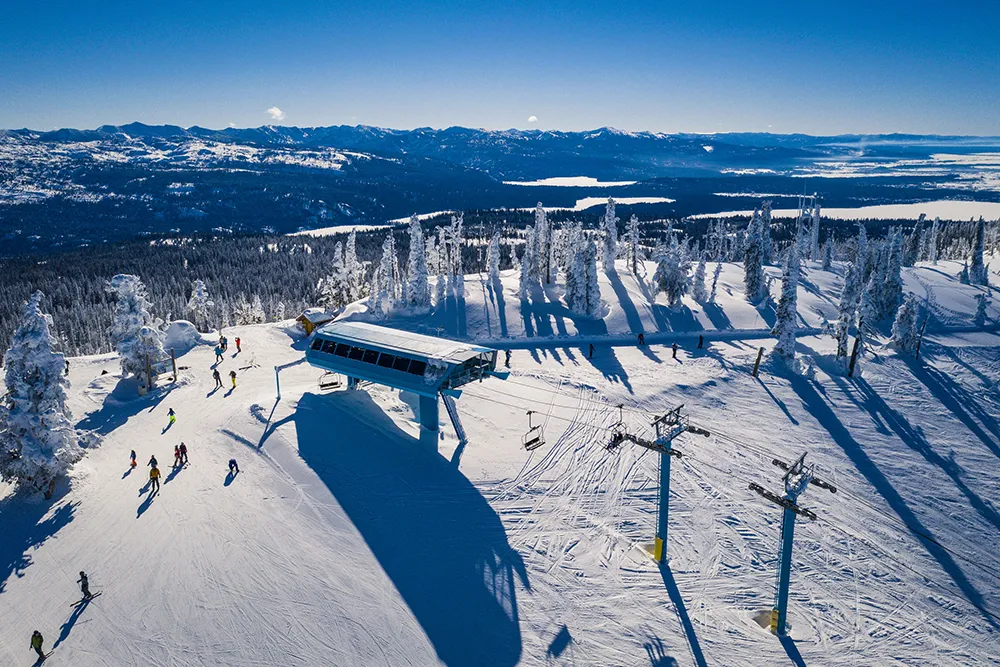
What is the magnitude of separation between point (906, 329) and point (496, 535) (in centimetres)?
4838

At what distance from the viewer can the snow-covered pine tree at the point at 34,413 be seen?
985 inches

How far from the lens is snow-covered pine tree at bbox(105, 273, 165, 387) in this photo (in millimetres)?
38438

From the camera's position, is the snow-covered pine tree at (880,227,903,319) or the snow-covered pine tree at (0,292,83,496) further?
the snow-covered pine tree at (880,227,903,319)

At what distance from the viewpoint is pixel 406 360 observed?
3038 centimetres

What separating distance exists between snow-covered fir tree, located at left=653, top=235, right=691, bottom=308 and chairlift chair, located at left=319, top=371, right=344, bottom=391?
42067 millimetres

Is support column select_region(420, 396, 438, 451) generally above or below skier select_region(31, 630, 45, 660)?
above

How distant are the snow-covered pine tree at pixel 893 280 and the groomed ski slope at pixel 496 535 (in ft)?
96.6

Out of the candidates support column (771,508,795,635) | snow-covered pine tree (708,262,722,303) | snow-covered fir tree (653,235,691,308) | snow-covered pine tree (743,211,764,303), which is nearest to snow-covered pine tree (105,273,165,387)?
support column (771,508,795,635)

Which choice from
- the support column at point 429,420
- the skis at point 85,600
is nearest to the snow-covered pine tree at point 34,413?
the skis at point 85,600

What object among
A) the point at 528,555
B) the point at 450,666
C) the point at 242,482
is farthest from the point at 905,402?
the point at 242,482

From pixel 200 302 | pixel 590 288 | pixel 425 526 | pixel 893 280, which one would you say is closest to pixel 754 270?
pixel 893 280

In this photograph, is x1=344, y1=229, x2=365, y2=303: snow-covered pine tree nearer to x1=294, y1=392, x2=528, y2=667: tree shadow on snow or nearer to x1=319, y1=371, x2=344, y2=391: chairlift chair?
x1=319, y1=371, x2=344, y2=391: chairlift chair

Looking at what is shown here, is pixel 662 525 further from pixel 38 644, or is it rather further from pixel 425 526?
pixel 38 644

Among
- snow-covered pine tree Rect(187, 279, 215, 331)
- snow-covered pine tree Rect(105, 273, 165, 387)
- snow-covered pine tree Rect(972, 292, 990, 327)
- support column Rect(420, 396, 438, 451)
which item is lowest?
snow-covered pine tree Rect(187, 279, 215, 331)
